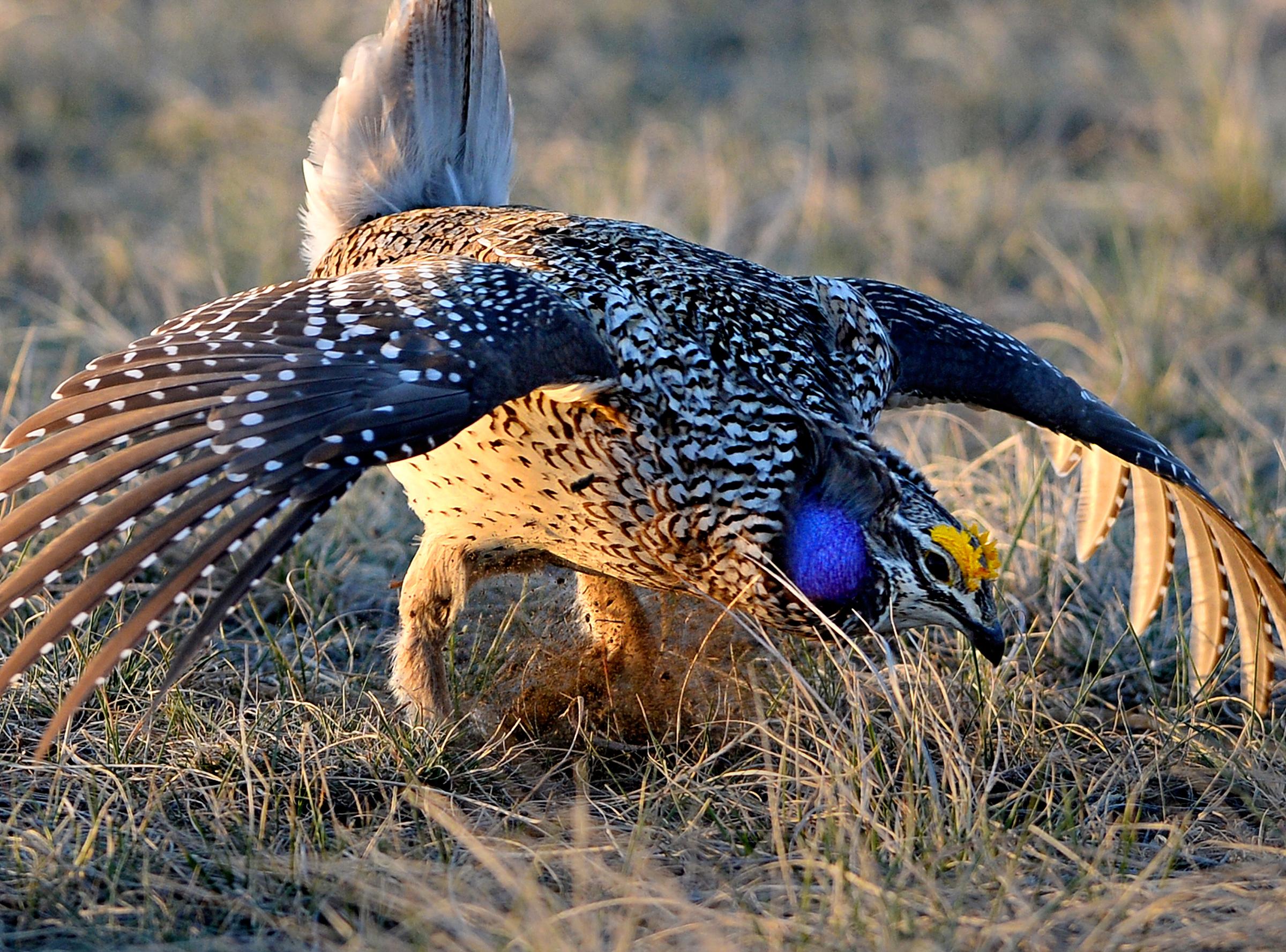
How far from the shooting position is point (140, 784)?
3.30 m

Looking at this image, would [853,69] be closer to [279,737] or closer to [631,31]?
[631,31]

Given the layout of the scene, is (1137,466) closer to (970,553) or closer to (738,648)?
(970,553)

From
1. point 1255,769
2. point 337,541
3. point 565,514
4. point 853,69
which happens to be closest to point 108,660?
point 565,514

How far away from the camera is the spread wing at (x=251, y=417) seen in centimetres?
283

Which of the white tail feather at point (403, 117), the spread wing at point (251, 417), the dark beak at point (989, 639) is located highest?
the white tail feather at point (403, 117)

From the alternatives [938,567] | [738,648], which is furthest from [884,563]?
[738,648]

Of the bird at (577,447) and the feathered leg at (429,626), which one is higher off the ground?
the bird at (577,447)

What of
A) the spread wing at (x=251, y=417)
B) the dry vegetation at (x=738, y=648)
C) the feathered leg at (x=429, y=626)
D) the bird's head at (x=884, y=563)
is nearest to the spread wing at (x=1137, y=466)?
the dry vegetation at (x=738, y=648)

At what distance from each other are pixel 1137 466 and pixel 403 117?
7.57ft

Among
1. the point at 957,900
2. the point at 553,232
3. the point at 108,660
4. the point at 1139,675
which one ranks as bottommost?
the point at 1139,675

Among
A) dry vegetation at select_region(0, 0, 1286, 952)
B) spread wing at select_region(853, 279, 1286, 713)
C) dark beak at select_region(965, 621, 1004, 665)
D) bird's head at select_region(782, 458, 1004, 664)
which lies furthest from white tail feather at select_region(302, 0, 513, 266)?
dark beak at select_region(965, 621, 1004, 665)

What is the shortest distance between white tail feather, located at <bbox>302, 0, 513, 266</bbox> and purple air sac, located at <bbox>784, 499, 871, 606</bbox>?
1.87 m

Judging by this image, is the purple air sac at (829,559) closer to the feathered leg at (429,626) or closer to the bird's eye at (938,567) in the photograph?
the bird's eye at (938,567)

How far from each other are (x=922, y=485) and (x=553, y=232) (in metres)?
1.12
